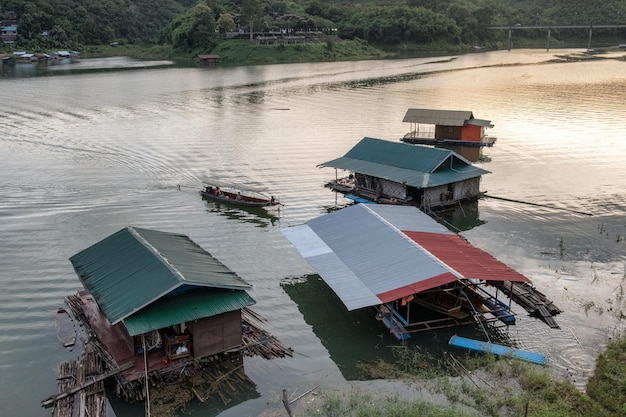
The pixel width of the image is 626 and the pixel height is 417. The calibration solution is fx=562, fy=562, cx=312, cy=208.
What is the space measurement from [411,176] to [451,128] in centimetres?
2080

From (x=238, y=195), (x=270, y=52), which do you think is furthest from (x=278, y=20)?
(x=238, y=195)

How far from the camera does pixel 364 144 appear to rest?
42.5 metres

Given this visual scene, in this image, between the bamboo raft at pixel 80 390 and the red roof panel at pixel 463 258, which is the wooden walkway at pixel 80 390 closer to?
the bamboo raft at pixel 80 390

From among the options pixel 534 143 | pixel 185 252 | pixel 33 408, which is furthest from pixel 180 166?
pixel 534 143

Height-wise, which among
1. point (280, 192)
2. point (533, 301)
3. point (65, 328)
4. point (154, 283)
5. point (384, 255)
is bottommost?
point (65, 328)

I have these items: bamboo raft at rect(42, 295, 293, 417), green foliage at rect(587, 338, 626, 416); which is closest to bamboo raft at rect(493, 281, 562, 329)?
green foliage at rect(587, 338, 626, 416)

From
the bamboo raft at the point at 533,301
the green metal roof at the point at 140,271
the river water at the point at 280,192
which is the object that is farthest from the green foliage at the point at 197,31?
the bamboo raft at the point at 533,301

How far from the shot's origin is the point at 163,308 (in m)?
19.9

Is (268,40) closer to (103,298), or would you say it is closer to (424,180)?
(424,180)

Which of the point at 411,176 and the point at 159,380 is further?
the point at 411,176

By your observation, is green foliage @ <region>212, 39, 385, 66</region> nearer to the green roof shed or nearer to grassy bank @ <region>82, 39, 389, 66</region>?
grassy bank @ <region>82, 39, 389, 66</region>

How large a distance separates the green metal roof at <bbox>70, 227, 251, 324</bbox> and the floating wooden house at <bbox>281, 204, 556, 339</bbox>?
5.08m

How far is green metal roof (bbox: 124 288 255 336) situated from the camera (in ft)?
63.0

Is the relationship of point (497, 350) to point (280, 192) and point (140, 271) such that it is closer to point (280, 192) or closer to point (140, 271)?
point (140, 271)
